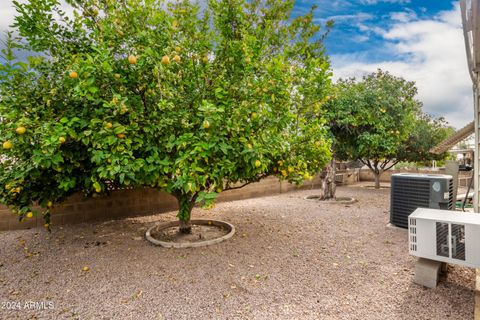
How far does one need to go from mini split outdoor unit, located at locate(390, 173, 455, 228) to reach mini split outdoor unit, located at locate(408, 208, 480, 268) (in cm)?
155

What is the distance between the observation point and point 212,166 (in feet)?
9.68

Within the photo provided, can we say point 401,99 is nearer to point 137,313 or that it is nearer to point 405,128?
point 405,128

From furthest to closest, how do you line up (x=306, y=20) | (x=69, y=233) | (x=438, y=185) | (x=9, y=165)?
(x=306, y=20) < (x=69, y=233) < (x=438, y=185) < (x=9, y=165)

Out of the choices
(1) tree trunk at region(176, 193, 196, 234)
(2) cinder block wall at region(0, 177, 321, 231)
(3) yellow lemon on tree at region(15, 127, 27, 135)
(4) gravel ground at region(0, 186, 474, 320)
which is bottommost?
(4) gravel ground at region(0, 186, 474, 320)

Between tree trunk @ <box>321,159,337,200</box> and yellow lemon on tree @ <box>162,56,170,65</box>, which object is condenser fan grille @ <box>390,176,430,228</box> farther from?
yellow lemon on tree @ <box>162,56,170,65</box>

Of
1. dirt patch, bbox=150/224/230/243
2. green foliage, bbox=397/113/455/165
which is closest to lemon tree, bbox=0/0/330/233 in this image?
dirt patch, bbox=150/224/230/243

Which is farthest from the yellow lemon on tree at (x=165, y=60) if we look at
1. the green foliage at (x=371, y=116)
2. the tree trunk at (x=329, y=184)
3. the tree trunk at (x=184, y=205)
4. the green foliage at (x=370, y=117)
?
the tree trunk at (x=329, y=184)

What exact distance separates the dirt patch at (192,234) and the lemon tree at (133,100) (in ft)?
4.28

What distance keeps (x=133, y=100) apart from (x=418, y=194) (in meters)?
4.55

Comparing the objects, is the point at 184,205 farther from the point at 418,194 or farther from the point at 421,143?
the point at 421,143

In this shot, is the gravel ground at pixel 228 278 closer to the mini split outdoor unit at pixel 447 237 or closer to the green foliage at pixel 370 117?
the mini split outdoor unit at pixel 447 237

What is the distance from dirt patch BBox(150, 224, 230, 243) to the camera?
164 inches

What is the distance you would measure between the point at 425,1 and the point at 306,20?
7.93ft

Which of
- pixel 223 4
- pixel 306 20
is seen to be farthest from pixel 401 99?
pixel 223 4
